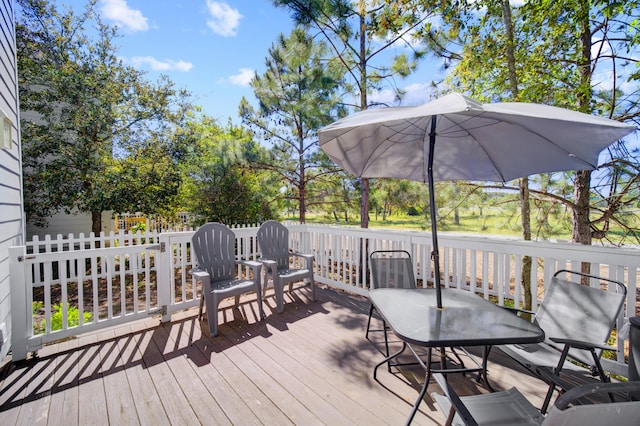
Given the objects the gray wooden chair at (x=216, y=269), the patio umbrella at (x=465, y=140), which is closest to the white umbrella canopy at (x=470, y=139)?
the patio umbrella at (x=465, y=140)

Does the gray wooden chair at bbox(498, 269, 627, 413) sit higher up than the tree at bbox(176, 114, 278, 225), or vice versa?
the tree at bbox(176, 114, 278, 225)

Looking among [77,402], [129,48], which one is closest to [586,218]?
[77,402]

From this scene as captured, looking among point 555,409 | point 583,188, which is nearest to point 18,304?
point 555,409

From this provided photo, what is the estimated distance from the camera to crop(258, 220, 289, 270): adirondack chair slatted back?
403cm

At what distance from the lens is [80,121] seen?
7.09 meters

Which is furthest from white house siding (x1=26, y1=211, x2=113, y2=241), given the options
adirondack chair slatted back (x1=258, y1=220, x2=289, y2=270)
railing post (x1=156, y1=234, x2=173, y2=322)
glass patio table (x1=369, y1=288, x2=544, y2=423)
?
glass patio table (x1=369, y1=288, x2=544, y2=423)

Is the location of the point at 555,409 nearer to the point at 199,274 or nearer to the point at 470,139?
the point at 470,139

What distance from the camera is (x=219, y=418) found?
191cm

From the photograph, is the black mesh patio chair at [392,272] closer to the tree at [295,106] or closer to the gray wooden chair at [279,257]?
the gray wooden chair at [279,257]

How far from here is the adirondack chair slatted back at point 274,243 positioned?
403cm

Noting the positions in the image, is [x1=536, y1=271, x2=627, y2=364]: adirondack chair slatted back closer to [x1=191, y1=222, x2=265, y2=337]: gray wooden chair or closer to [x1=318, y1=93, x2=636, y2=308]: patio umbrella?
[x1=318, y1=93, x2=636, y2=308]: patio umbrella

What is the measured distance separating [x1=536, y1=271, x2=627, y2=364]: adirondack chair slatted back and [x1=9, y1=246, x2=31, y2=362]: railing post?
423 cm

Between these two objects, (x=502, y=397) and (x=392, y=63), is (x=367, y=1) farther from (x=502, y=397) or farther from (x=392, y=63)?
(x=502, y=397)

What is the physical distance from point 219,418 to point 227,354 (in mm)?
827
